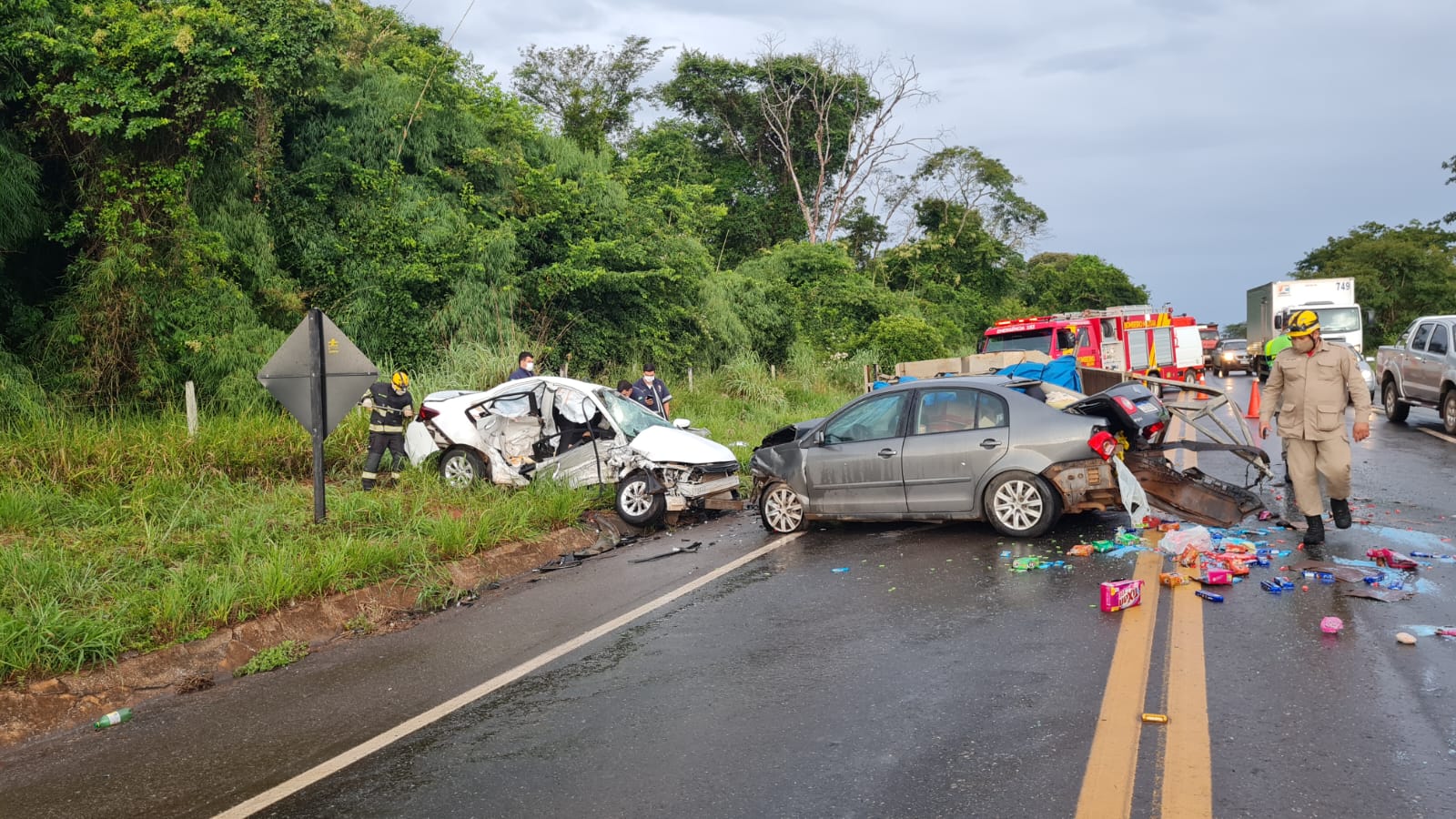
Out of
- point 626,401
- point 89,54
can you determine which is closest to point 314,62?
point 89,54

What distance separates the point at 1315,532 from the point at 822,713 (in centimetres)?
511

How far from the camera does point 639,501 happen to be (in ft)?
36.2

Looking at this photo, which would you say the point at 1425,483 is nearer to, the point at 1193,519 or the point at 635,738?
the point at 1193,519

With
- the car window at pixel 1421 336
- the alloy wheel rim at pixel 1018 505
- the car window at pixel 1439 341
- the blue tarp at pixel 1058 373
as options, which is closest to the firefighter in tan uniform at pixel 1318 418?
the alloy wheel rim at pixel 1018 505

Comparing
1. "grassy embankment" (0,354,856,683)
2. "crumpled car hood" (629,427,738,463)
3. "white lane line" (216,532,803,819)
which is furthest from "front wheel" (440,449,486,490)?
"white lane line" (216,532,803,819)

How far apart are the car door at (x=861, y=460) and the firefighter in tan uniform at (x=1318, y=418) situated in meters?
3.10

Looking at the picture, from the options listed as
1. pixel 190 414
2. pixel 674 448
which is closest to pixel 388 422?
pixel 190 414

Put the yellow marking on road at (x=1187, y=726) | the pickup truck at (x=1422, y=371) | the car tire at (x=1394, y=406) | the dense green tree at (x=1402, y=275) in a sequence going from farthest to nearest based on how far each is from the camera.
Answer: the dense green tree at (x=1402, y=275) < the car tire at (x=1394, y=406) < the pickup truck at (x=1422, y=371) < the yellow marking on road at (x=1187, y=726)

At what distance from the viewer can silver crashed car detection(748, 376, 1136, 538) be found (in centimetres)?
848

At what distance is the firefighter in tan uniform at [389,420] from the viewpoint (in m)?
11.7

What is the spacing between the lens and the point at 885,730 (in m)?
4.41

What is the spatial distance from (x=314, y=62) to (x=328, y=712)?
14.9 m

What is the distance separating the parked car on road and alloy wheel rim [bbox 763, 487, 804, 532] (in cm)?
3159

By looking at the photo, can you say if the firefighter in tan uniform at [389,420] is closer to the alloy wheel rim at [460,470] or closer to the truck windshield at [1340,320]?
the alloy wheel rim at [460,470]
